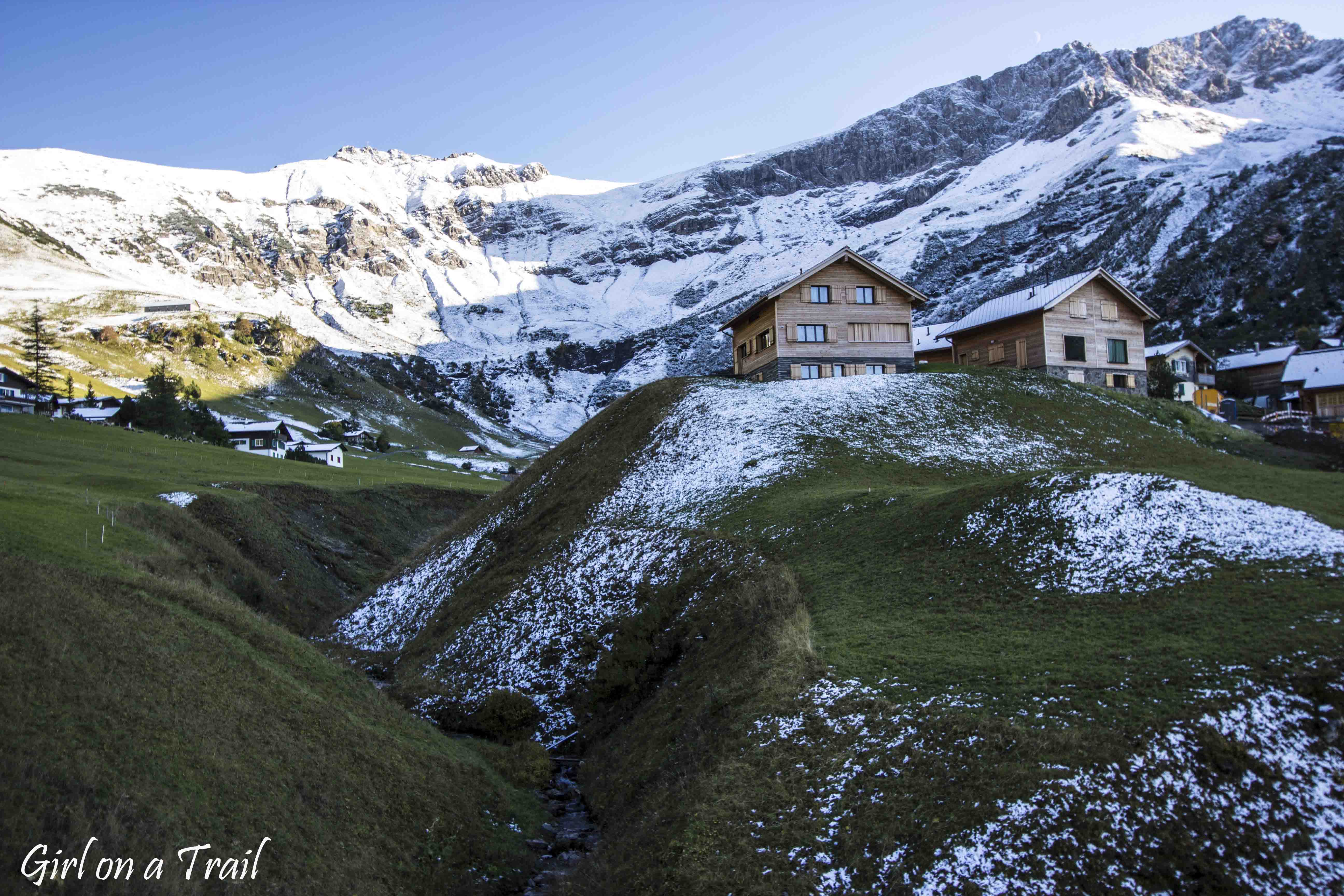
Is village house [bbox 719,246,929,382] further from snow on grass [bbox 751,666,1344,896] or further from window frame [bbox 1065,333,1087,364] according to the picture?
snow on grass [bbox 751,666,1344,896]

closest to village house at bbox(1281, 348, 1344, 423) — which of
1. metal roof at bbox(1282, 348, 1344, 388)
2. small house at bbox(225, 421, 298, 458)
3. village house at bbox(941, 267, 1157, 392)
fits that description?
metal roof at bbox(1282, 348, 1344, 388)

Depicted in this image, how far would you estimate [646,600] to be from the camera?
32781 mm

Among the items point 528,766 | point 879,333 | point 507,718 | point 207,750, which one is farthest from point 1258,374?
point 207,750

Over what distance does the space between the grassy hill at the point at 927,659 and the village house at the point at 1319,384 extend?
55.4 metres

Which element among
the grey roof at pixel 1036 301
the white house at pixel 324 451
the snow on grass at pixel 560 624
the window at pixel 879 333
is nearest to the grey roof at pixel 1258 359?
the grey roof at pixel 1036 301

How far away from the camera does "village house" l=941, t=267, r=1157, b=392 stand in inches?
2496

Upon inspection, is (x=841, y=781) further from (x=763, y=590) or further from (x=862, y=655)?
(x=763, y=590)

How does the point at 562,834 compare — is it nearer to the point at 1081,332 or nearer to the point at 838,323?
A: the point at 838,323

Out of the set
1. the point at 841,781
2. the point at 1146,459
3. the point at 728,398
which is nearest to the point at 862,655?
the point at 841,781

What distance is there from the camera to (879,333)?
6650 cm

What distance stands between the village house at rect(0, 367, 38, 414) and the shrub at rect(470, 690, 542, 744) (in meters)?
122

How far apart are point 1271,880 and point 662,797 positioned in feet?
40.8

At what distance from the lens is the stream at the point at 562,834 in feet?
66.5

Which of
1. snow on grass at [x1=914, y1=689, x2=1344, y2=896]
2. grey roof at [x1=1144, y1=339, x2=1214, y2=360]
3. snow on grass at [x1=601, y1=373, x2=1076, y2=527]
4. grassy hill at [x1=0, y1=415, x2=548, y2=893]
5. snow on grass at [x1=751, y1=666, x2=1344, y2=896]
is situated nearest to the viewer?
snow on grass at [x1=914, y1=689, x2=1344, y2=896]
